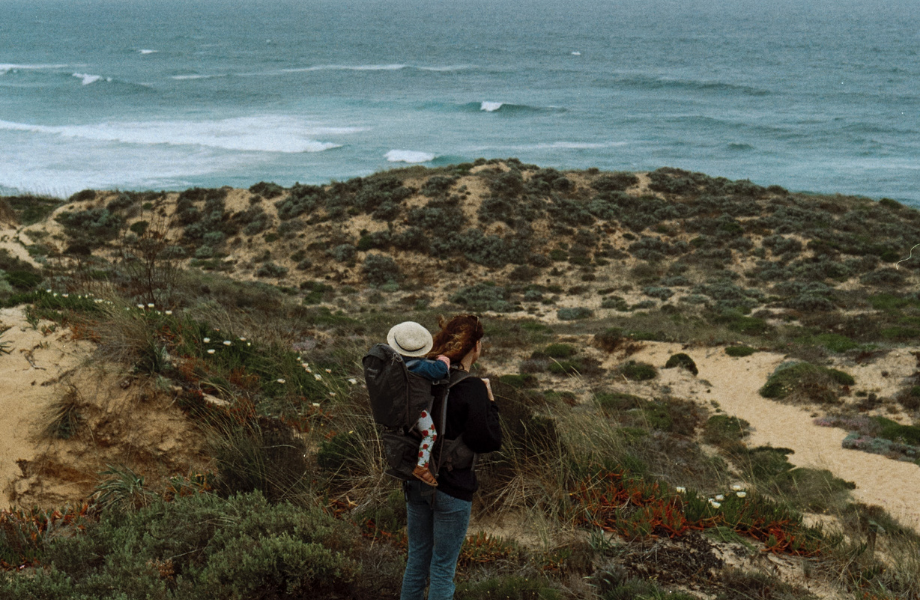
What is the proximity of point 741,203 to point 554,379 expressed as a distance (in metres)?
17.8

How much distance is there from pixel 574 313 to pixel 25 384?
54.6 feet

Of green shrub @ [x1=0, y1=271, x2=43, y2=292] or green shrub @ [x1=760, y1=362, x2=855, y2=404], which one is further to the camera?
green shrub @ [x1=760, y1=362, x2=855, y2=404]

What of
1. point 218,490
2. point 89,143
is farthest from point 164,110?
point 218,490

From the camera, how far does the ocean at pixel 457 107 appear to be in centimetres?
4647

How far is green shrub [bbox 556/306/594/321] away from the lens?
2102cm

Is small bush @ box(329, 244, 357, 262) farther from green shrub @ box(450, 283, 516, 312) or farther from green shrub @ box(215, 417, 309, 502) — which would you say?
green shrub @ box(215, 417, 309, 502)

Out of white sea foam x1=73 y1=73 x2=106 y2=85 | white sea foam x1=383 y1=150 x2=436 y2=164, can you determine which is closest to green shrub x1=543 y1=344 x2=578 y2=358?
white sea foam x1=383 y1=150 x2=436 y2=164

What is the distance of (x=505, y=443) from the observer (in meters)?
6.00

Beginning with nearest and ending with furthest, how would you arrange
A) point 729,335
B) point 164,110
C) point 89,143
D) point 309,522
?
1. point 309,522
2. point 729,335
3. point 89,143
4. point 164,110

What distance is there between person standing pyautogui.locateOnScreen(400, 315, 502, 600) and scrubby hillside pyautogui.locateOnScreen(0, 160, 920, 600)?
1.43 ft

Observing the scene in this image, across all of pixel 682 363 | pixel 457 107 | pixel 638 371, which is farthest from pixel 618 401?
pixel 457 107

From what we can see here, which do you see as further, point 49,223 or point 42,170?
point 42,170

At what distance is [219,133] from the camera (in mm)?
54625

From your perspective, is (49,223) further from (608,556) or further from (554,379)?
(608,556)
